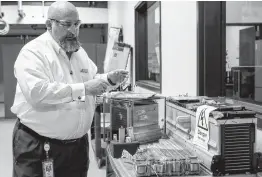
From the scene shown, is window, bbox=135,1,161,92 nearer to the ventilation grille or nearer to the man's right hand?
the man's right hand

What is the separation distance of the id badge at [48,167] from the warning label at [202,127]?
2.88ft

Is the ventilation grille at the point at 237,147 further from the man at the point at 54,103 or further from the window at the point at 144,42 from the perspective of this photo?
the window at the point at 144,42

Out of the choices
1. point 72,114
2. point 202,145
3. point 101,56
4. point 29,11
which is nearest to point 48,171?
point 72,114

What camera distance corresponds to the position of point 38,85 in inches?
73.7

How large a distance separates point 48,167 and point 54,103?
0.40 metres

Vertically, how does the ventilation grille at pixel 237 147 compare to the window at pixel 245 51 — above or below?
below

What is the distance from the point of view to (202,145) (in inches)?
67.0

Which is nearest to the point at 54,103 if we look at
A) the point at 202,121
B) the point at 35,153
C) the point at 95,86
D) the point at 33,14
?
the point at 95,86

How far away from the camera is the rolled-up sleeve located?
1.88 m

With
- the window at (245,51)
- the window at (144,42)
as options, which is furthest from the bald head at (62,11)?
the window at (144,42)

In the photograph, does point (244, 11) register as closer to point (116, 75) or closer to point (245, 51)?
point (245, 51)

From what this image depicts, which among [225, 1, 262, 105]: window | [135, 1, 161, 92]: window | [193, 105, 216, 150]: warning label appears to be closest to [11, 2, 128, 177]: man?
[193, 105, 216, 150]: warning label

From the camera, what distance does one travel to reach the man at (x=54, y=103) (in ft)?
6.46

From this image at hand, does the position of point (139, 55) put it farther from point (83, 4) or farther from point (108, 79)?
point (83, 4)
